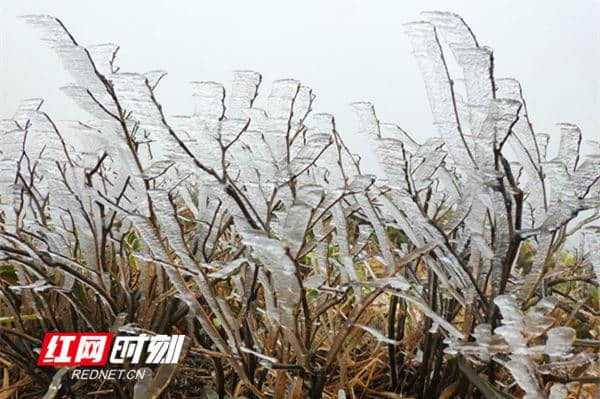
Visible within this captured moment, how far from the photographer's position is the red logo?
49cm

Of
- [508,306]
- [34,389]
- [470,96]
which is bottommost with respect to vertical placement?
[34,389]

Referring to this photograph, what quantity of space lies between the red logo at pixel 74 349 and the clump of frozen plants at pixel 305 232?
20 millimetres

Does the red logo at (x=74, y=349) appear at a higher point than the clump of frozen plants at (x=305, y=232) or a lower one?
lower

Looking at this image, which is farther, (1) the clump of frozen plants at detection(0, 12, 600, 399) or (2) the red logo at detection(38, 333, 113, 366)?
(2) the red logo at detection(38, 333, 113, 366)

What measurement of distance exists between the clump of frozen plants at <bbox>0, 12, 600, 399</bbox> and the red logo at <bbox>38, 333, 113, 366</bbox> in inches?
0.8

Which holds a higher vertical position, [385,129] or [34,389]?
[385,129]

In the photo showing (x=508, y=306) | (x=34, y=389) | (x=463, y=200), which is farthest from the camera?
(x=34, y=389)

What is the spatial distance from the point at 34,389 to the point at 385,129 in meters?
0.41

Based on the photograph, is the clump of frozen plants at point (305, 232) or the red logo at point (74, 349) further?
the red logo at point (74, 349)

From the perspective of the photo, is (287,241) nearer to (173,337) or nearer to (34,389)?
(173,337)

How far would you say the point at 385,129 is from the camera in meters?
0.53

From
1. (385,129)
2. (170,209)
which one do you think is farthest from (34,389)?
(385,129)

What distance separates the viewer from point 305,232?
34cm

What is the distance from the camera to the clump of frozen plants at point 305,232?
36cm
